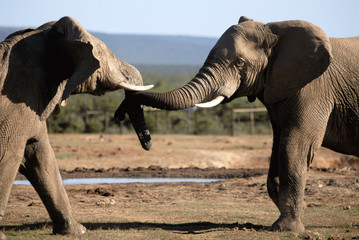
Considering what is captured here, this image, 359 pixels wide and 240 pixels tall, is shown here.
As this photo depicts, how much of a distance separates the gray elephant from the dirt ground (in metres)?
1.02

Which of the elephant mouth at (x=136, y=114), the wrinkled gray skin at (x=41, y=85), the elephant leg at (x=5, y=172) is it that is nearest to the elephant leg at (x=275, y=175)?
the elephant mouth at (x=136, y=114)

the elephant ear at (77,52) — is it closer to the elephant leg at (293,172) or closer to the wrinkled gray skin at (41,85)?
the wrinkled gray skin at (41,85)

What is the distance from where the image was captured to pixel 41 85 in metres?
7.97

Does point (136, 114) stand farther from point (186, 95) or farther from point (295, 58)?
point (295, 58)

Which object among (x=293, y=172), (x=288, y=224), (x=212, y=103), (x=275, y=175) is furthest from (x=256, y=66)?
(x=288, y=224)

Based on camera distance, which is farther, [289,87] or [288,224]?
[288,224]

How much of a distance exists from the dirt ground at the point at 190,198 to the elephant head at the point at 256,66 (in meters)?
1.89

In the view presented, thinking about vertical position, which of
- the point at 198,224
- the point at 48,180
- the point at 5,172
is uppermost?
the point at 5,172

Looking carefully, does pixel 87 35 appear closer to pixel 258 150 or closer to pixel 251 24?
pixel 251 24

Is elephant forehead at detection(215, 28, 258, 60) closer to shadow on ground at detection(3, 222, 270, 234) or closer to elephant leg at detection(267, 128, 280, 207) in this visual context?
elephant leg at detection(267, 128, 280, 207)

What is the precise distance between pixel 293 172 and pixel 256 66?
153cm

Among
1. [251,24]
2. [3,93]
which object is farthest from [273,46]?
[3,93]

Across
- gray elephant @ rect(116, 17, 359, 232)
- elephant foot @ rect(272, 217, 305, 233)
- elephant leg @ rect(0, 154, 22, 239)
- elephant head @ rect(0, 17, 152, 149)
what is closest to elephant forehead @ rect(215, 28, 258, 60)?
gray elephant @ rect(116, 17, 359, 232)

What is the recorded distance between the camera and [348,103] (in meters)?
9.48
